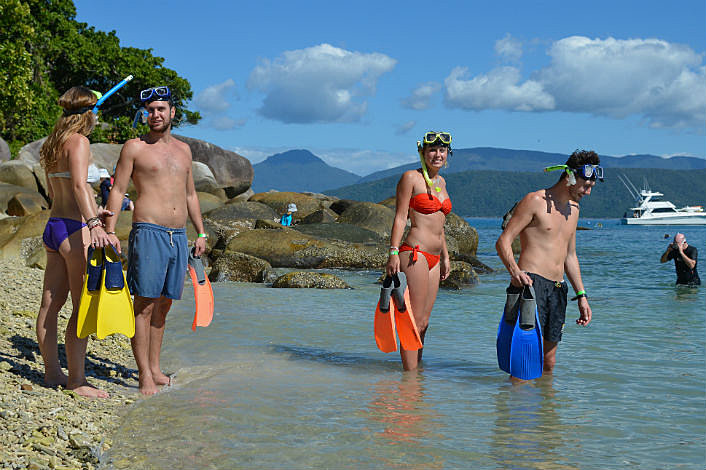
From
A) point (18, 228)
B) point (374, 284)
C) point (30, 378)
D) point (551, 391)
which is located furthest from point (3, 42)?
point (551, 391)

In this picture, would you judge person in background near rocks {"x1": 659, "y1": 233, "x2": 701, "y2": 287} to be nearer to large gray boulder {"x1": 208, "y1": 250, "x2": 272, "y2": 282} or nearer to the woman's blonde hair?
large gray boulder {"x1": 208, "y1": 250, "x2": 272, "y2": 282}

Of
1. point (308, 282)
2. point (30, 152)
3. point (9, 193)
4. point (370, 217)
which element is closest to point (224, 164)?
point (30, 152)

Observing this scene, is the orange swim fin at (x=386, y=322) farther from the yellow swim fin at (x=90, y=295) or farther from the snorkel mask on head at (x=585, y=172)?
the yellow swim fin at (x=90, y=295)

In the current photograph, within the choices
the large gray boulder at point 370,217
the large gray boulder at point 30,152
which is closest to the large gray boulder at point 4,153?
the large gray boulder at point 30,152

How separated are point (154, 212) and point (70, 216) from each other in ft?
2.05

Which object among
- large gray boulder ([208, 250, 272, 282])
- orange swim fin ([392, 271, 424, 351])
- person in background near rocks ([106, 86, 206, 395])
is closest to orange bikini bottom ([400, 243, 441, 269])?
orange swim fin ([392, 271, 424, 351])

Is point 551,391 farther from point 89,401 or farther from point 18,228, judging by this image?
point 18,228

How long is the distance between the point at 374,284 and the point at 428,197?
32.9 feet

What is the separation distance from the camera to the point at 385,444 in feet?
15.2

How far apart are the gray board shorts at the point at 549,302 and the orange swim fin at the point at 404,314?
2.80ft

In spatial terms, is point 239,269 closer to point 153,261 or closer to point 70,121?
point 153,261

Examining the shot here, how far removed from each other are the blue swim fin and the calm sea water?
268mm

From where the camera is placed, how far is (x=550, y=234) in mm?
5875

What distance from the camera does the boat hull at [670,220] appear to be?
343ft
